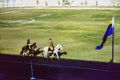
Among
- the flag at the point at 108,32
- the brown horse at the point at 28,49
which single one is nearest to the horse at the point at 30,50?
the brown horse at the point at 28,49

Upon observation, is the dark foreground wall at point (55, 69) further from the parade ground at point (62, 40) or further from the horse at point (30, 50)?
the horse at point (30, 50)

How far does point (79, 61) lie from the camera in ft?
18.5

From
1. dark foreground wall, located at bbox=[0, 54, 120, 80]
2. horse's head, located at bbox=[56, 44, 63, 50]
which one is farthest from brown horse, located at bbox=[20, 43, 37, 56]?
horse's head, located at bbox=[56, 44, 63, 50]

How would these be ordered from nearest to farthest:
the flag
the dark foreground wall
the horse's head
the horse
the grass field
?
the flag, the grass field, the dark foreground wall, the horse's head, the horse

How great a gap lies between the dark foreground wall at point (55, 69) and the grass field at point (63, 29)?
0.44ft

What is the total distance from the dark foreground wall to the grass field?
0.13 meters

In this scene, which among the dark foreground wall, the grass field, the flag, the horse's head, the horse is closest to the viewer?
the flag

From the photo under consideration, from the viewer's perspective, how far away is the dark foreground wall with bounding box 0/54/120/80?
5527mm

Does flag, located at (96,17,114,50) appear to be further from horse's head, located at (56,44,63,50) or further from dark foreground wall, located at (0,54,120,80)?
horse's head, located at (56,44,63,50)

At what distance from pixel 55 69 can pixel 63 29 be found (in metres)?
0.73

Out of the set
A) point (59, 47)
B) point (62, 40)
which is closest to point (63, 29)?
point (62, 40)

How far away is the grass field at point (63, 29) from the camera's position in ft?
17.7

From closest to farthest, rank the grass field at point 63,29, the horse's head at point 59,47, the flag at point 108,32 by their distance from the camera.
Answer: the flag at point 108,32 → the grass field at point 63,29 → the horse's head at point 59,47

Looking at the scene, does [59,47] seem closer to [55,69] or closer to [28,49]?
[55,69]
